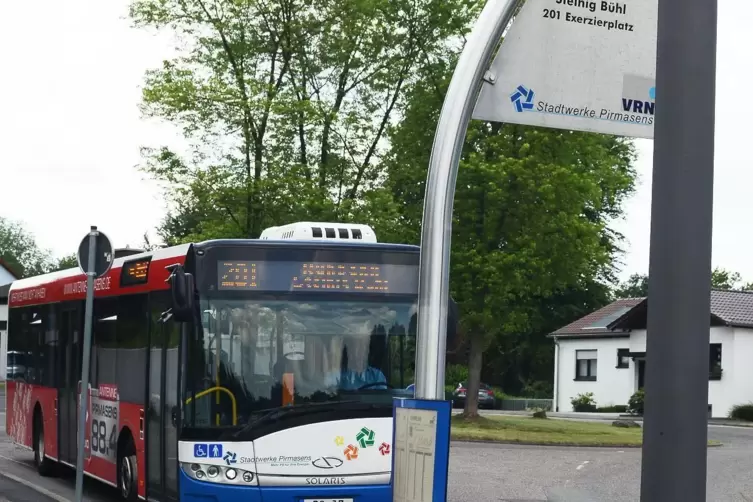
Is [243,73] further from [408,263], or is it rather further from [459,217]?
[408,263]

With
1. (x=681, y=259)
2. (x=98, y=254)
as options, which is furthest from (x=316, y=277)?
(x=681, y=259)

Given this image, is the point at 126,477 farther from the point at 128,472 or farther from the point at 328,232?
the point at 328,232

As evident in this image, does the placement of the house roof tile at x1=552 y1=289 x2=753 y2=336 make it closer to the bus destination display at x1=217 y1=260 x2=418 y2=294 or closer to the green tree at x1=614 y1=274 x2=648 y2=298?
the green tree at x1=614 y1=274 x2=648 y2=298

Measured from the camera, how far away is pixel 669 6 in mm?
3789

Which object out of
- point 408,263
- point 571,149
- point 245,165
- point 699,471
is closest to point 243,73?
point 245,165

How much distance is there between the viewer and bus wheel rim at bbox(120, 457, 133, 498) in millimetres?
12812

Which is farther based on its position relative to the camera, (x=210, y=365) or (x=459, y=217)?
(x=459, y=217)

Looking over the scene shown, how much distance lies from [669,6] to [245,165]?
31.7 metres

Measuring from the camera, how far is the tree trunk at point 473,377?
114ft

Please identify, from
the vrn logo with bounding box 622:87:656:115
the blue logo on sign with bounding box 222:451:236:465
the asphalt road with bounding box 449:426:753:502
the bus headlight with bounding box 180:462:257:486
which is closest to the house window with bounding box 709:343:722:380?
the asphalt road with bounding box 449:426:753:502

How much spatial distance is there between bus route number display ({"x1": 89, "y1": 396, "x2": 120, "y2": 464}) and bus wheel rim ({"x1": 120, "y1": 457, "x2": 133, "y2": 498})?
390mm

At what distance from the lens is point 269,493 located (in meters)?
10.6

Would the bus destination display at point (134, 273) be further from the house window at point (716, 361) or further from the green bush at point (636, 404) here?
the house window at point (716, 361)

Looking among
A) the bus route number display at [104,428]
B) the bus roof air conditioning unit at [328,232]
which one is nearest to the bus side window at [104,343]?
the bus route number display at [104,428]
